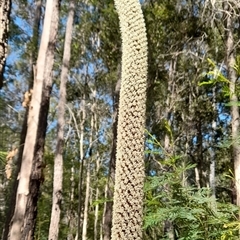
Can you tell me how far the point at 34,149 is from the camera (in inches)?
239

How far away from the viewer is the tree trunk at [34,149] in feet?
18.8

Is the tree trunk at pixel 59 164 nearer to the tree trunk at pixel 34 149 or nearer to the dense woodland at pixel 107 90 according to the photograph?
the dense woodland at pixel 107 90

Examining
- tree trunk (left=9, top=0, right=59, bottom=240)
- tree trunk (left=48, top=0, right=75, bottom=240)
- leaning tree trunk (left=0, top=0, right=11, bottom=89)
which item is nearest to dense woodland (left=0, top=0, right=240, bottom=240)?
tree trunk (left=48, top=0, right=75, bottom=240)

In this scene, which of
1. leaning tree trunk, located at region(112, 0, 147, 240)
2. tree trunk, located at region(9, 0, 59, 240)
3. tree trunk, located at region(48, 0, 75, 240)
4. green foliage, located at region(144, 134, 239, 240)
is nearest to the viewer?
leaning tree trunk, located at region(112, 0, 147, 240)

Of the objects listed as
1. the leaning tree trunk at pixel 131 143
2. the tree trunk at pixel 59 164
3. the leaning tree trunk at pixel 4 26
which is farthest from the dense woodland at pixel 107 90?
the leaning tree trunk at pixel 131 143

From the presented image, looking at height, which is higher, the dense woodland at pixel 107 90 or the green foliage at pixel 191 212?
the dense woodland at pixel 107 90

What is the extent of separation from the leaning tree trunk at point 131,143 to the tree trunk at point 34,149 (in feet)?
14.7

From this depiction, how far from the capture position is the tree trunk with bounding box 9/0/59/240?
5742 millimetres

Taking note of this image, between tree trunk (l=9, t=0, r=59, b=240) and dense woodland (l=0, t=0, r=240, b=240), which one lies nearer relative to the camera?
tree trunk (l=9, t=0, r=59, b=240)

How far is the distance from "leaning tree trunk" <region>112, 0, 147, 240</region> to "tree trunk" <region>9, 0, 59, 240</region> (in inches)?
176

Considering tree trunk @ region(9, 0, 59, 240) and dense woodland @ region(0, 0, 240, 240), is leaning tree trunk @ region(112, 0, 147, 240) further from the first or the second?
dense woodland @ region(0, 0, 240, 240)

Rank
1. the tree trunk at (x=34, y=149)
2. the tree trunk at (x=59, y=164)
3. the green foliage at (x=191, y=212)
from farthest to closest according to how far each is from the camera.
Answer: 1. the tree trunk at (x=59, y=164)
2. the tree trunk at (x=34, y=149)
3. the green foliage at (x=191, y=212)

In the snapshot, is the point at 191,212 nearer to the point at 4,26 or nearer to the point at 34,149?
the point at 4,26

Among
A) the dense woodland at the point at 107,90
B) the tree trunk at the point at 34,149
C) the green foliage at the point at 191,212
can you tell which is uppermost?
the dense woodland at the point at 107,90
